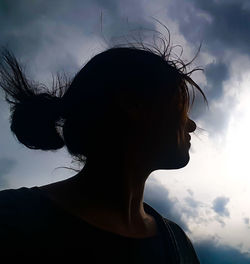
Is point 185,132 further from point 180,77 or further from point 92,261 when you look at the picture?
point 92,261

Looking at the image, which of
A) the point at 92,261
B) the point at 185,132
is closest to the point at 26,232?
the point at 92,261

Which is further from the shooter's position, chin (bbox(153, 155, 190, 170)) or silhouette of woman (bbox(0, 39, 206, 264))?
chin (bbox(153, 155, 190, 170))

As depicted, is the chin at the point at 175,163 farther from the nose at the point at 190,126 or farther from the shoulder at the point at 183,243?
the shoulder at the point at 183,243

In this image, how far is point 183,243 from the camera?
11.1 ft

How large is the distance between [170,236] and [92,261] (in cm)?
108

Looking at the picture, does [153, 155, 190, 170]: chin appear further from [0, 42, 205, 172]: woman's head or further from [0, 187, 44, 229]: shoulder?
[0, 187, 44, 229]: shoulder

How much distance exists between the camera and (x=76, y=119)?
342 centimetres

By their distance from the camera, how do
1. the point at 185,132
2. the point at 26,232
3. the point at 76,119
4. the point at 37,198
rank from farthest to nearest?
the point at 185,132 → the point at 76,119 → the point at 37,198 → the point at 26,232

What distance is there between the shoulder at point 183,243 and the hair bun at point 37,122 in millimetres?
1739

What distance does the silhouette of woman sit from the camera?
2.90 m

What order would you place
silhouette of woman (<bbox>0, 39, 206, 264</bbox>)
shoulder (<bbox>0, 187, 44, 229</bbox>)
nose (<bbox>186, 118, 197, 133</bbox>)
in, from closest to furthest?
shoulder (<bbox>0, 187, 44, 229</bbox>) → silhouette of woman (<bbox>0, 39, 206, 264</bbox>) → nose (<bbox>186, 118, 197, 133</bbox>)

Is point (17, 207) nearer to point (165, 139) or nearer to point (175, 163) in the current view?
point (165, 139)

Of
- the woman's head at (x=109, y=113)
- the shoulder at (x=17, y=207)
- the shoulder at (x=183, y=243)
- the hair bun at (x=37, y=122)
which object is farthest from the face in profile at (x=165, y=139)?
the shoulder at (x=17, y=207)

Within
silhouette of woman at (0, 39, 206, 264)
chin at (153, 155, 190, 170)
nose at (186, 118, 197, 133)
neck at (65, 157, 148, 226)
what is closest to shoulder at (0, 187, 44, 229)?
silhouette of woman at (0, 39, 206, 264)
